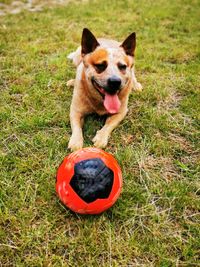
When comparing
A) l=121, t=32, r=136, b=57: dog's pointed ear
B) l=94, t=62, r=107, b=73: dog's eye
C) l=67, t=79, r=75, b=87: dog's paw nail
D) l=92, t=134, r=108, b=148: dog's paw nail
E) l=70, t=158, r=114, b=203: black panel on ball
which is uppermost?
l=121, t=32, r=136, b=57: dog's pointed ear

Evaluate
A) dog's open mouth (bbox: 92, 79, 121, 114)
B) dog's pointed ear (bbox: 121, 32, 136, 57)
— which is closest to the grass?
dog's open mouth (bbox: 92, 79, 121, 114)

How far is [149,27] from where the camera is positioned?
6.57 m

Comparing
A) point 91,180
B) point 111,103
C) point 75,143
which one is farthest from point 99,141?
point 91,180

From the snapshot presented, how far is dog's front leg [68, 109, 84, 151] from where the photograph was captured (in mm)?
3219

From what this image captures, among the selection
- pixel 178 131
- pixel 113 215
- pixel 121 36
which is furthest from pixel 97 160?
pixel 121 36

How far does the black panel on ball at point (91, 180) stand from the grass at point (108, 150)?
275mm

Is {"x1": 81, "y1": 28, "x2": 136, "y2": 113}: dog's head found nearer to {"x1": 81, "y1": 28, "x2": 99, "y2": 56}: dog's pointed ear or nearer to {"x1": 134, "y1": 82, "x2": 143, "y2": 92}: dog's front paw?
{"x1": 81, "y1": 28, "x2": 99, "y2": 56}: dog's pointed ear

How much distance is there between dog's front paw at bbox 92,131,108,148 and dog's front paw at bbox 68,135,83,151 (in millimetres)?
149

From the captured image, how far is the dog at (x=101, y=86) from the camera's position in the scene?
10.9 feet

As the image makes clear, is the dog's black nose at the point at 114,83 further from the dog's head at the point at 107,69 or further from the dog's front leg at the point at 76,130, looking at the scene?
the dog's front leg at the point at 76,130

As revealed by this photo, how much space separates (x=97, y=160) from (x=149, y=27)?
480cm

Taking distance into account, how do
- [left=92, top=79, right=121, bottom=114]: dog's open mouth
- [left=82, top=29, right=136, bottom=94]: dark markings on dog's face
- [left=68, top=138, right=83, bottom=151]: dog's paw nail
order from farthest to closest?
[left=92, top=79, right=121, bottom=114]: dog's open mouth → [left=82, top=29, right=136, bottom=94]: dark markings on dog's face → [left=68, top=138, right=83, bottom=151]: dog's paw nail

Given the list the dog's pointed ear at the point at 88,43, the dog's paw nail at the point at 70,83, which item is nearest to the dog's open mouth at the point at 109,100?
the dog's pointed ear at the point at 88,43

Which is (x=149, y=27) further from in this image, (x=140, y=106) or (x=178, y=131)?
(x=178, y=131)
